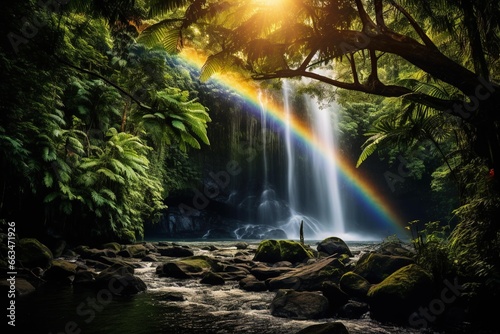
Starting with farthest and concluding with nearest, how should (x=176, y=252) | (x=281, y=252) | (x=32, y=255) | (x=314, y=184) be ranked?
(x=314, y=184), (x=176, y=252), (x=281, y=252), (x=32, y=255)

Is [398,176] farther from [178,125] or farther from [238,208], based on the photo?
[178,125]

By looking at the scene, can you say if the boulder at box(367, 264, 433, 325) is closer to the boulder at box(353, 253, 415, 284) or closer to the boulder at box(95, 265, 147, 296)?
the boulder at box(353, 253, 415, 284)

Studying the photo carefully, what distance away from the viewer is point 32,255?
816 centimetres

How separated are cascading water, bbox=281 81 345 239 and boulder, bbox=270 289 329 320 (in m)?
21.2

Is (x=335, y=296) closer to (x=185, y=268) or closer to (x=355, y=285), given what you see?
(x=355, y=285)

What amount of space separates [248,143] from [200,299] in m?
19.8

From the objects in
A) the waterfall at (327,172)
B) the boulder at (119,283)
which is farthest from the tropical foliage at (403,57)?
the waterfall at (327,172)

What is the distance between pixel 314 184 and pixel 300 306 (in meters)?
24.2

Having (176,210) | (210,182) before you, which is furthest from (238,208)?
(176,210)

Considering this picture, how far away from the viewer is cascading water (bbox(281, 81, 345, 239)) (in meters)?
27.6

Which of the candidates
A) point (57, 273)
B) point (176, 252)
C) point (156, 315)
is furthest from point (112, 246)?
point (156, 315)

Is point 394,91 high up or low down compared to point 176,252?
up

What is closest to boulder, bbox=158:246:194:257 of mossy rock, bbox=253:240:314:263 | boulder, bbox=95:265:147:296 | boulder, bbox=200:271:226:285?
mossy rock, bbox=253:240:314:263

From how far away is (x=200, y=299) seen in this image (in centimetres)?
685
